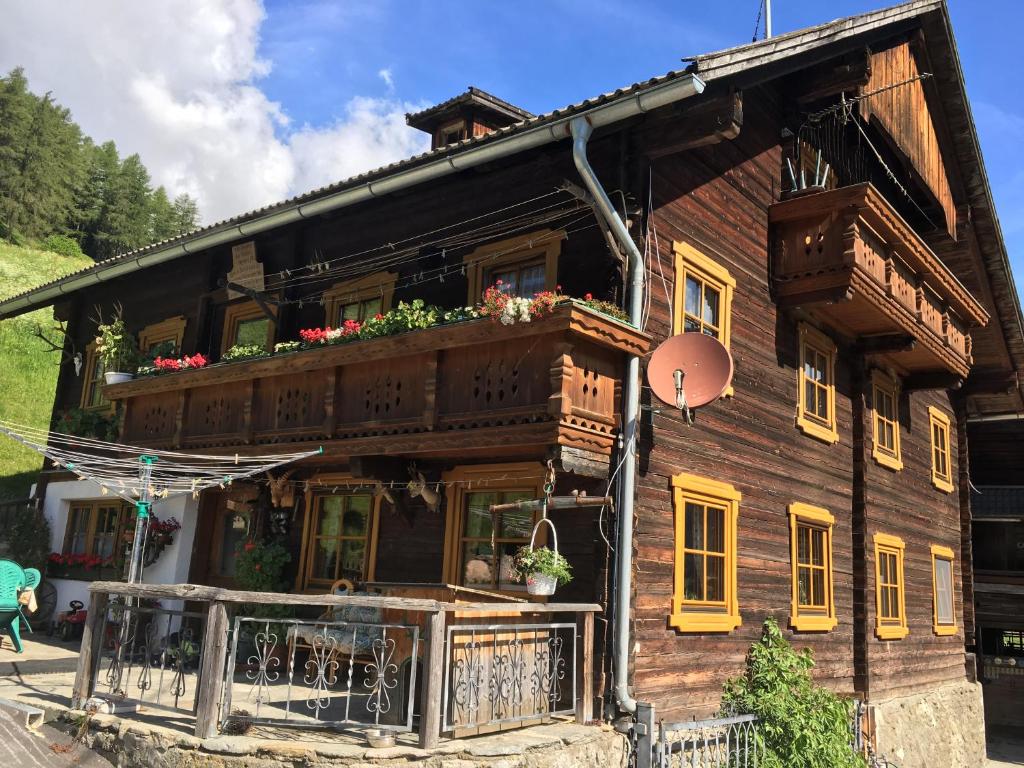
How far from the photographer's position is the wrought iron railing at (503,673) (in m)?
7.23

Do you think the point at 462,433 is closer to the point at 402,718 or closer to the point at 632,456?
the point at 632,456

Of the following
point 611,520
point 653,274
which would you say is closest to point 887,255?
point 653,274

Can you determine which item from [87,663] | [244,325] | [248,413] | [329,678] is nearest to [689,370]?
[329,678]

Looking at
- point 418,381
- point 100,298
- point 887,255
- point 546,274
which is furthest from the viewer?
point 100,298

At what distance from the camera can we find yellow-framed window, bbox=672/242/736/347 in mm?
10312

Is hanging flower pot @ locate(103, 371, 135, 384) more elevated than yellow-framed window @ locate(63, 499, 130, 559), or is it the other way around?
hanging flower pot @ locate(103, 371, 135, 384)

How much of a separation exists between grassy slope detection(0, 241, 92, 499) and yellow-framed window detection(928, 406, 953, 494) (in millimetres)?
23356

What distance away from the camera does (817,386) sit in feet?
44.1

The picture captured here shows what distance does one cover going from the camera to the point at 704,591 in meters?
10.2

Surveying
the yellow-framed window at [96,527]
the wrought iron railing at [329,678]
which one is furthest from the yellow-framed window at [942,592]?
the yellow-framed window at [96,527]

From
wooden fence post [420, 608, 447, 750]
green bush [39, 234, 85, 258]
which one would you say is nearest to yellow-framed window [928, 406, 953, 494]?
wooden fence post [420, 608, 447, 750]

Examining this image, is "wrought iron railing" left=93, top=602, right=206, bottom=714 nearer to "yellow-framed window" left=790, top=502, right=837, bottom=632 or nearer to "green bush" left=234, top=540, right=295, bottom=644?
"green bush" left=234, top=540, right=295, bottom=644

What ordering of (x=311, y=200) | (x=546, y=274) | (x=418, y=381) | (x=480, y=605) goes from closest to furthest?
(x=480, y=605) → (x=418, y=381) → (x=546, y=274) → (x=311, y=200)

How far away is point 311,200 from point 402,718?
7.10 meters
